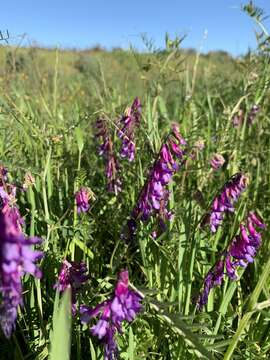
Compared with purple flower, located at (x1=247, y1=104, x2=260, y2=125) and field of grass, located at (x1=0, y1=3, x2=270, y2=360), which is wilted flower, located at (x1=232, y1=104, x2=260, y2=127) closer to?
purple flower, located at (x1=247, y1=104, x2=260, y2=125)

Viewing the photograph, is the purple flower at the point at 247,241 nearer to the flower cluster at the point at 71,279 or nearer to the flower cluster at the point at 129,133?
the flower cluster at the point at 71,279

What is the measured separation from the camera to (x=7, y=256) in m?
0.60

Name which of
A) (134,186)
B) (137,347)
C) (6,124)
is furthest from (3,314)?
(6,124)

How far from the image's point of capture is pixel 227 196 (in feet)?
4.80

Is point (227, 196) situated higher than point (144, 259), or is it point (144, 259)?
point (227, 196)

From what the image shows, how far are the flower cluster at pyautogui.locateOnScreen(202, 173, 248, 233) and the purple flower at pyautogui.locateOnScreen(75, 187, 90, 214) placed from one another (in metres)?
0.44

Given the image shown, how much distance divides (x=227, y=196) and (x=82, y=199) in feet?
1.71

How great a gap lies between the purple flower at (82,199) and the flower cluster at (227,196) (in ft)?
1.43

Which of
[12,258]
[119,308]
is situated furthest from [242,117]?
[12,258]

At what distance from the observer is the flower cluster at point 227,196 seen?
1.41m

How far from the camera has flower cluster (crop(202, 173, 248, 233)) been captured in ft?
4.63

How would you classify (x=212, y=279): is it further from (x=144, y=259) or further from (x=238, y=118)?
(x=238, y=118)

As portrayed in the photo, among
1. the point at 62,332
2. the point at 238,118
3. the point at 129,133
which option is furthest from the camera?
the point at 238,118

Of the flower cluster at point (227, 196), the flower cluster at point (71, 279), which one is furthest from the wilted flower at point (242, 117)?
the flower cluster at point (71, 279)
